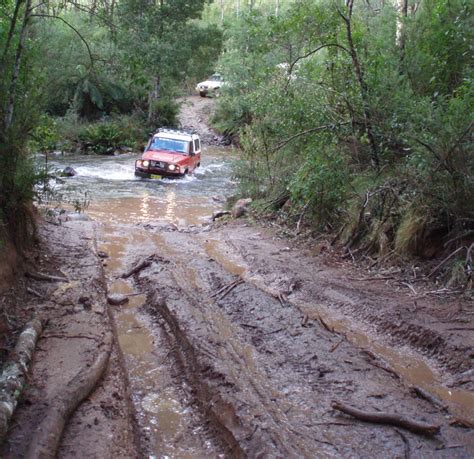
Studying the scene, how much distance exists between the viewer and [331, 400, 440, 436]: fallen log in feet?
13.9

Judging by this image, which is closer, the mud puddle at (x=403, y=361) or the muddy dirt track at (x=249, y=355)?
the muddy dirt track at (x=249, y=355)

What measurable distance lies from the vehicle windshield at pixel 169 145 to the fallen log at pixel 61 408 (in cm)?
1585

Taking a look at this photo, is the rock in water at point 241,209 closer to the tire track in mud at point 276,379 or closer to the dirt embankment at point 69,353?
the dirt embankment at point 69,353

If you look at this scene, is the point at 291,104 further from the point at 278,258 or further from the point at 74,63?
the point at 74,63

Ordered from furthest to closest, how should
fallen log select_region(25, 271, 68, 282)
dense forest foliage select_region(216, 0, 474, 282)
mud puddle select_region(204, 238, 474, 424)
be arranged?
dense forest foliage select_region(216, 0, 474, 282), fallen log select_region(25, 271, 68, 282), mud puddle select_region(204, 238, 474, 424)

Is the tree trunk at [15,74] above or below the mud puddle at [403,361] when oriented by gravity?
above

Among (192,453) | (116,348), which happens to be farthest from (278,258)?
(192,453)

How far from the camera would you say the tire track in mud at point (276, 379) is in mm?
4156

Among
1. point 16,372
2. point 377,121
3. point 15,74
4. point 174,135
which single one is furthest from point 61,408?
point 174,135

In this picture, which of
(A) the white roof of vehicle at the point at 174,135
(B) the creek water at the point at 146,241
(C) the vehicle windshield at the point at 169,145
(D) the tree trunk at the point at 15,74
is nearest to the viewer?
(B) the creek water at the point at 146,241

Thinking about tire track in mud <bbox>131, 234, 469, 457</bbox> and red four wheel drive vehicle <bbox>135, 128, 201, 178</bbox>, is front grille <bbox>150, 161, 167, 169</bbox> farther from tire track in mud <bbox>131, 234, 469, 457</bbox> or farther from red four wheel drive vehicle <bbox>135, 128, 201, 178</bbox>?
tire track in mud <bbox>131, 234, 469, 457</bbox>

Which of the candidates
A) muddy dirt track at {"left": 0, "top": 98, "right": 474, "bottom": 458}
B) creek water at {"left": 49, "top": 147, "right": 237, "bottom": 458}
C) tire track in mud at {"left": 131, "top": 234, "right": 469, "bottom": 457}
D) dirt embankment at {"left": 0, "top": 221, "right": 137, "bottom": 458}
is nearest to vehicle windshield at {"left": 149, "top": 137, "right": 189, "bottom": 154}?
creek water at {"left": 49, "top": 147, "right": 237, "bottom": 458}

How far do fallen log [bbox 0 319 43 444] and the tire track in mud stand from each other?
60.0 inches

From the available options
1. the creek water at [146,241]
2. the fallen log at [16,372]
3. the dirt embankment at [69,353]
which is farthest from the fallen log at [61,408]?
the creek water at [146,241]
